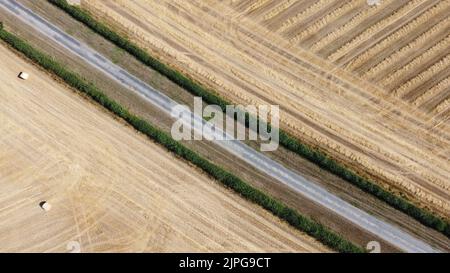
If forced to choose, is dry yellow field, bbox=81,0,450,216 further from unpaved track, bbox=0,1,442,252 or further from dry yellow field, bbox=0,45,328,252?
dry yellow field, bbox=0,45,328,252

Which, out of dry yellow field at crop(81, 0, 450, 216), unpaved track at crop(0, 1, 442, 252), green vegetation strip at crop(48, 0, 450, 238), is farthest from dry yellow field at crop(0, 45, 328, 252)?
dry yellow field at crop(81, 0, 450, 216)

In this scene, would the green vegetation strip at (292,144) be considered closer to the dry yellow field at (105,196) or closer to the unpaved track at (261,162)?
the unpaved track at (261,162)

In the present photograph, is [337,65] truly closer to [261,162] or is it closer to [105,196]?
[261,162]

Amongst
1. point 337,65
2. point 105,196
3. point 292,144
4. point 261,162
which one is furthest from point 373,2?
point 105,196

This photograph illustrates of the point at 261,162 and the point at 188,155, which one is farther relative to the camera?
the point at 261,162

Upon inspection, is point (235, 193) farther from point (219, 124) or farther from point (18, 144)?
point (18, 144)

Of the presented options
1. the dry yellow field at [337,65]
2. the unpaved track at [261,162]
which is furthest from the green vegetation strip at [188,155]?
the dry yellow field at [337,65]

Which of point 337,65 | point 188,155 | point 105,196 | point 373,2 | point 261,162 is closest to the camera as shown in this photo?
point 105,196
